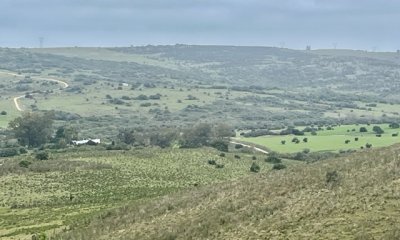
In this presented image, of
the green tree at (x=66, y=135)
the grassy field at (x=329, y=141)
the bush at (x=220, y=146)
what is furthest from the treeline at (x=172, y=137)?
the bush at (x=220, y=146)

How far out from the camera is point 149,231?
47.7 m

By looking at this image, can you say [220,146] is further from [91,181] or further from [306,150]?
[91,181]

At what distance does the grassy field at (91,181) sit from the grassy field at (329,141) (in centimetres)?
3171

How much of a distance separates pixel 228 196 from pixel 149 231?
9418 mm

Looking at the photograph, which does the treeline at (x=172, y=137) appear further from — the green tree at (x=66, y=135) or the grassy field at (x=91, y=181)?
the grassy field at (x=91, y=181)

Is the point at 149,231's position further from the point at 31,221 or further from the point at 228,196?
the point at 31,221

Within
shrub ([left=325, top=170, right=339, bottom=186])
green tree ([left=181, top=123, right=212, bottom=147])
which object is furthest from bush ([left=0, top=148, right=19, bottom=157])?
shrub ([left=325, top=170, right=339, bottom=186])

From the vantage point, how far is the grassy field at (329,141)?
144m

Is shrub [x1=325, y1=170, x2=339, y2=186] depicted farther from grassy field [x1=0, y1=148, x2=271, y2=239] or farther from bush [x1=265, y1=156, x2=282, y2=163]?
bush [x1=265, y1=156, x2=282, y2=163]

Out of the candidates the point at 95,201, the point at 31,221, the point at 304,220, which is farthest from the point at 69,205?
the point at 304,220

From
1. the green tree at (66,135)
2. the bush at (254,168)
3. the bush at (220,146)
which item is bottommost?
the green tree at (66,135)

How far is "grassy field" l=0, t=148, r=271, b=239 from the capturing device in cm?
6516

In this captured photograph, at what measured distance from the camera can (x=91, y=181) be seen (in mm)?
85312

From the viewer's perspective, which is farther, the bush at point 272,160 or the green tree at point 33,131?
the green tree at point 33,131
